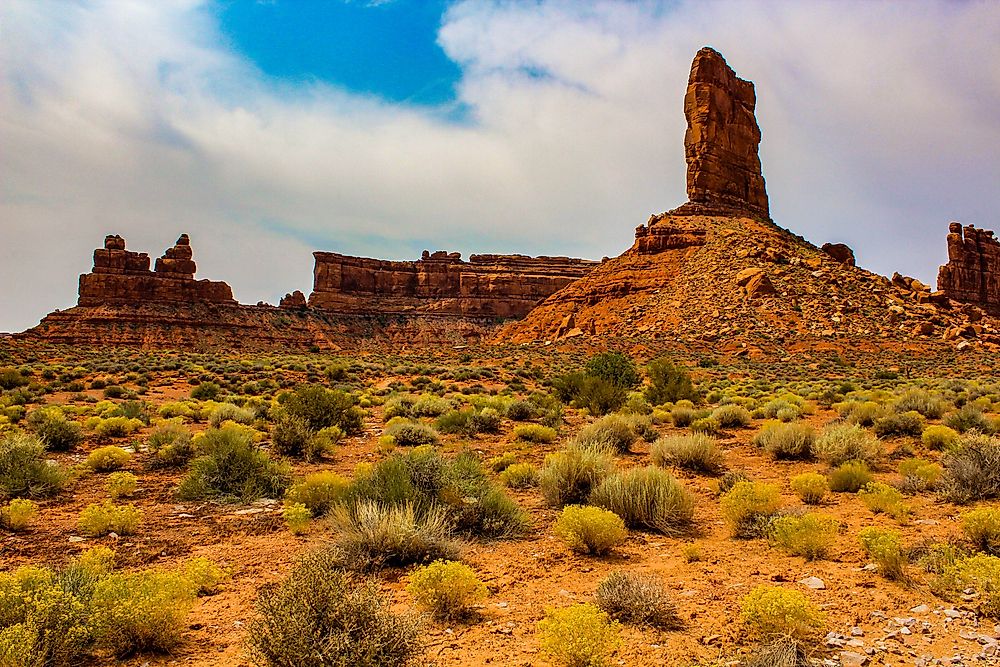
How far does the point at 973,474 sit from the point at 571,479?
196 inches

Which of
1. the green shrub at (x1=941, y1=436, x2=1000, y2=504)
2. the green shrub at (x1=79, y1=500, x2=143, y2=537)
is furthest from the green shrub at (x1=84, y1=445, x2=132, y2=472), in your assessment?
the green shrub at (x1=941, y1=436, x2=1000, y2=504)

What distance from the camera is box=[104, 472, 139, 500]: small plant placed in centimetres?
823

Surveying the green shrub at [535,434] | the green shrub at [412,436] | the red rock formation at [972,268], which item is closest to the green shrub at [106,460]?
the green shrub at [412,436]

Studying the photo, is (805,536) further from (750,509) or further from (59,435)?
(59,435)

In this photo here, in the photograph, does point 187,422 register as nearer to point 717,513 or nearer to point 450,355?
point 717,513

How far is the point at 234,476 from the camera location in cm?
870

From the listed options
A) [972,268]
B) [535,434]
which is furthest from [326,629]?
[972,268]

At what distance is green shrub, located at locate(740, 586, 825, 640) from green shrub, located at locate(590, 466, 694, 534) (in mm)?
2554

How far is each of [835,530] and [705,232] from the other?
5461 cm

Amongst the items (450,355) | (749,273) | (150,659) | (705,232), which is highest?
(705,232)

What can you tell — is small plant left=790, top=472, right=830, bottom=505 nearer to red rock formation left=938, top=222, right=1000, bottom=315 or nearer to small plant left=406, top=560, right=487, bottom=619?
→ small plant left=406, top=560, right=487, bottom=619

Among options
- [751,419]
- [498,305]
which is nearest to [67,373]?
[751,419]

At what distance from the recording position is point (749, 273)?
48.5 meters

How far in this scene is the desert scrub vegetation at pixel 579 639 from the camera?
3.73m
